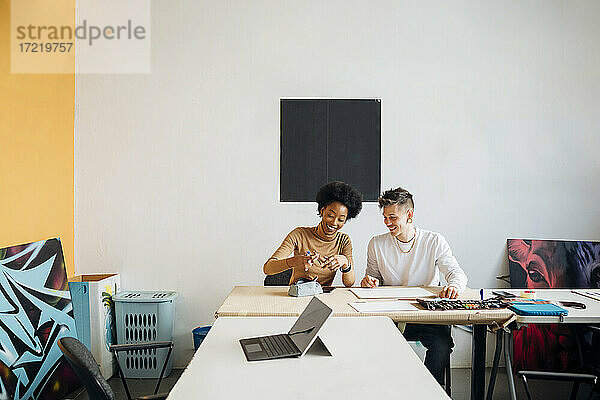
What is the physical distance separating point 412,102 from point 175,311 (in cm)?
244

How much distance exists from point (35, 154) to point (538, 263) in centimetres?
367

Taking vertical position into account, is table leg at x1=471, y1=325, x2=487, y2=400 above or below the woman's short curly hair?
below

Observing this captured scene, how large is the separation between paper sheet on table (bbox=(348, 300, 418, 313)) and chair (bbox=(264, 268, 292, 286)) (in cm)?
95

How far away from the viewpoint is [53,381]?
10.8 feet

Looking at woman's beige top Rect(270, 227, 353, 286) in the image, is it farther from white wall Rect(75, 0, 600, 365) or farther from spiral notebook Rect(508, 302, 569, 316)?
spiral notebook Rect(508, 302, 569, 316)

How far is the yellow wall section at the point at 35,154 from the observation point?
334 cm

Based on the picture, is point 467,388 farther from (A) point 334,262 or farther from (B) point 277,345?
(B) point 277,345

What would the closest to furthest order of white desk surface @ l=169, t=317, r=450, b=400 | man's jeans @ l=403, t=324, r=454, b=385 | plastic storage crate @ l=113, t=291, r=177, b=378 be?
white desk surface @ l=169, t=317, r=450, b=400 < man's jeans @ l=403, t=324, r=454, b=385 < plastic storage crate @ l=113, t=291, r=177, b=378

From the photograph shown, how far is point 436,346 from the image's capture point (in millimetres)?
3281

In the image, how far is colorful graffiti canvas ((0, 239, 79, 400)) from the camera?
2.75 m

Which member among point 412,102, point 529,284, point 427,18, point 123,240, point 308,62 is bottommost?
point 529,284

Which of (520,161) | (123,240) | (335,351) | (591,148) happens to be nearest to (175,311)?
(123,240)

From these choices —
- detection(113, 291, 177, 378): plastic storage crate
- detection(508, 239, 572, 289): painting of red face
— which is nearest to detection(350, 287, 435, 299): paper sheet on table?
detection(508, 239, 572, 289): painting of red face

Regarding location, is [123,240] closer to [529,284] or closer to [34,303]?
[34,303]
